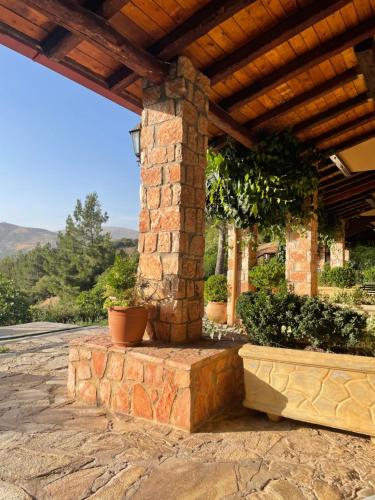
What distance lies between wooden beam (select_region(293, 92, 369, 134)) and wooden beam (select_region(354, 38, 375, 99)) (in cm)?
70

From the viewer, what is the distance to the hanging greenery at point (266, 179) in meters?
5.01

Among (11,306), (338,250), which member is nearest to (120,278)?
(11,306)

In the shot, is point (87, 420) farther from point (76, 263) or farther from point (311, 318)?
point (76, 263)

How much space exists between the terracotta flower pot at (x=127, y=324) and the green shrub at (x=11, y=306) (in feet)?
24.3

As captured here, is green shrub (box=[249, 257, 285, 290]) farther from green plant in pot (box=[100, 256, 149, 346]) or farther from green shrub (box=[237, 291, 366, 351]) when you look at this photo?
green plant in pot (box=[100, 256, 149, 346])

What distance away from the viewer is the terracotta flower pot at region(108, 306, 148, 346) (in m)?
2.84

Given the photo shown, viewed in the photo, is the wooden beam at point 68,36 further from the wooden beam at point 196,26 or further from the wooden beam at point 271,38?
the wooden beam at point 271,38

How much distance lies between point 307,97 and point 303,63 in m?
0.74

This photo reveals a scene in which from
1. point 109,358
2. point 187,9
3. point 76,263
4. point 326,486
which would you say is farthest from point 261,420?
point 76,263

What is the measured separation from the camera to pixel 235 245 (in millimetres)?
6762

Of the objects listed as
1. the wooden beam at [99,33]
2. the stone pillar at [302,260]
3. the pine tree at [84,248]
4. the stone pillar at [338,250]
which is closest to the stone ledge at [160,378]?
the wooden beam at [99,33]

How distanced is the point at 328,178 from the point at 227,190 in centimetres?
344

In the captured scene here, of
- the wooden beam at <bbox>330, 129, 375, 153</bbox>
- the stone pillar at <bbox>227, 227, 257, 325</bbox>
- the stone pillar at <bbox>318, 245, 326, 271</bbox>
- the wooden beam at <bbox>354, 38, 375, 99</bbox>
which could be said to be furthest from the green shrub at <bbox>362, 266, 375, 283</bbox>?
the wooden beam at <bbox>354, 38, 375, 99</bbox>

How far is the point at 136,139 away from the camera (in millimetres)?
3955
